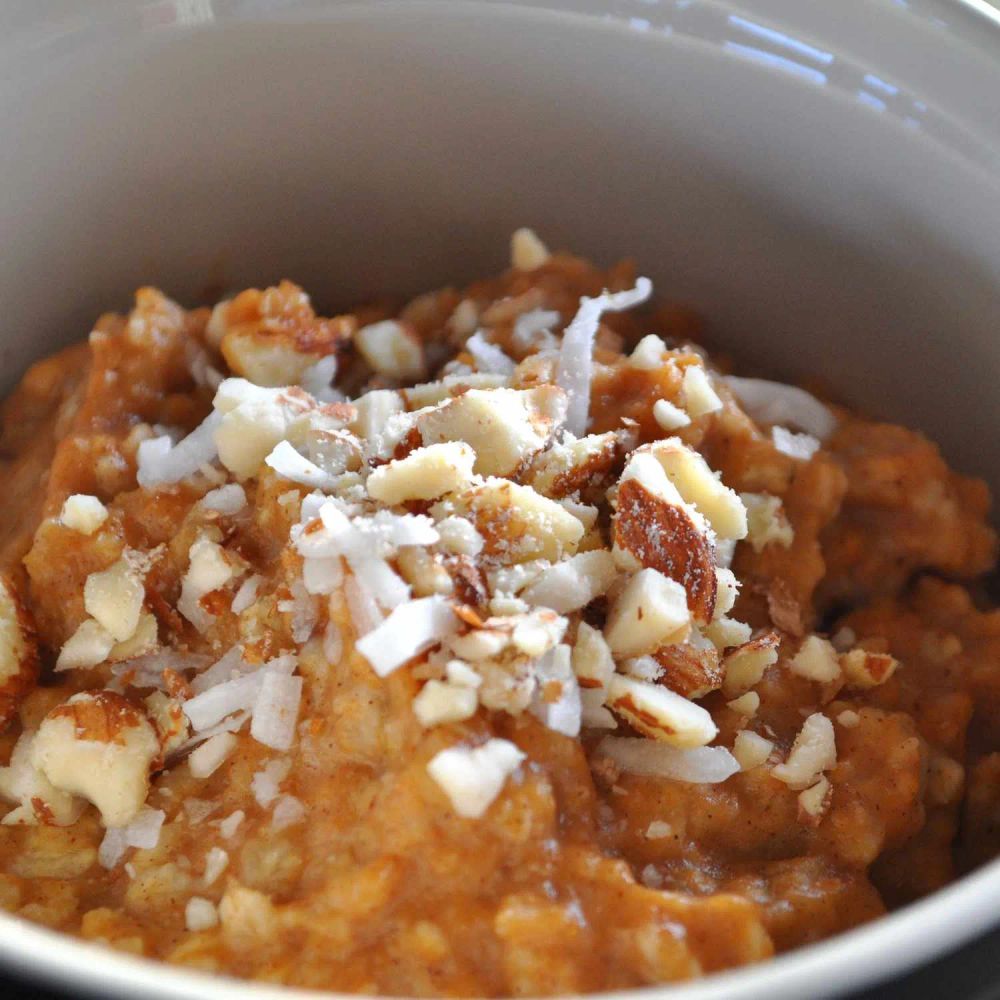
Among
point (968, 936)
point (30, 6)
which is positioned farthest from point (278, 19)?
point (968, 936)

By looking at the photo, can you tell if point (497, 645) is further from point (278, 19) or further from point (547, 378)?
point (278, 19)

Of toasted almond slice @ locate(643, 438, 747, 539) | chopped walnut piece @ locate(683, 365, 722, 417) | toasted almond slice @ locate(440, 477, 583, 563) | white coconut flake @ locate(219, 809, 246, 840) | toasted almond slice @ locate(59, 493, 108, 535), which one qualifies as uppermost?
chopped walnut piece @ locate(683, 365, 722, 417)

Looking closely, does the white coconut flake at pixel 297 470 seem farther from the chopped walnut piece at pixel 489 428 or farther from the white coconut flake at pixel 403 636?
the white coconut flake at pixel 403 636

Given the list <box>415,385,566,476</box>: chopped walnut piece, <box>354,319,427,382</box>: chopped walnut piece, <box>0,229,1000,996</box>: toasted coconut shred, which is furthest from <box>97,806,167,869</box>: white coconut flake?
<box>354,319,427,382</box>: chopped walnut piece

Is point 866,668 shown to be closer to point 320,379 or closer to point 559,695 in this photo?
point 559,695

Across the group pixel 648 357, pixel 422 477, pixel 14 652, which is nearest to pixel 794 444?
pixel 648 357

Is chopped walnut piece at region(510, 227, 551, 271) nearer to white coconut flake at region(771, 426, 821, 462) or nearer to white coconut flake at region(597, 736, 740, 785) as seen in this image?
white coconut flake at region(771, 426, 821, 462)

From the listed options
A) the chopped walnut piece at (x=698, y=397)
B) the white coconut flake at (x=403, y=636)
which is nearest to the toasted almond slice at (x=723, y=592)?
the chopped walnut piece at (x=698, y=397)
